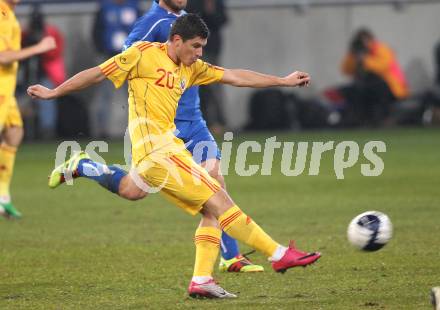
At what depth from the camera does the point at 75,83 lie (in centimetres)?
784

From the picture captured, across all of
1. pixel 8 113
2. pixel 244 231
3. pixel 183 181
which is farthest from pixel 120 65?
pixel 8 113

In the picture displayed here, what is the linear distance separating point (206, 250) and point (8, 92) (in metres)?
5.23

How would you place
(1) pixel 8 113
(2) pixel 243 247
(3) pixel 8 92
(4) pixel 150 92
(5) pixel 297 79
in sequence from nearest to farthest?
(4) pixel 150 92
(5) pixel 297 79
(2) pixel 243 247
(3) pixel 8 92
(1) pixel 8 113

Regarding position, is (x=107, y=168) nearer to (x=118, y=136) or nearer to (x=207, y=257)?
(x=207, y=257)

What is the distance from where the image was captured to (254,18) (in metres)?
24.8

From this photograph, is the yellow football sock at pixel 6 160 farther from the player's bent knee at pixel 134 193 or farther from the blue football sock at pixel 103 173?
the player's bent knee at pixel 134 193

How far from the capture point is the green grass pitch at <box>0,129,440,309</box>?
26.1ft

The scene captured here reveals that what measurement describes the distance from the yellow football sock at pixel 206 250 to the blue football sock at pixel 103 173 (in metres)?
0.93

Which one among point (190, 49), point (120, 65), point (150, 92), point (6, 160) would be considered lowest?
point (6, 160)

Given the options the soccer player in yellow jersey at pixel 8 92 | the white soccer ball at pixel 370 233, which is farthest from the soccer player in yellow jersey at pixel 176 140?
the soccer player in yellow jersey at pixel 8 92

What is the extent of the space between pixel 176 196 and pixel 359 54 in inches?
643

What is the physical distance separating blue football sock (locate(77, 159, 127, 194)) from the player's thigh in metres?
0.85

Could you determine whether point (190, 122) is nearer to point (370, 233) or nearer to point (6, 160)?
point (370, 233)

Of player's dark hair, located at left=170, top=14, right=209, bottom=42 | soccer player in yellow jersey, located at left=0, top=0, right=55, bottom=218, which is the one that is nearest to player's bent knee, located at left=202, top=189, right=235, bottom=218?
player's dark hair, located at left=170, top=14, right=209, bottom=42
